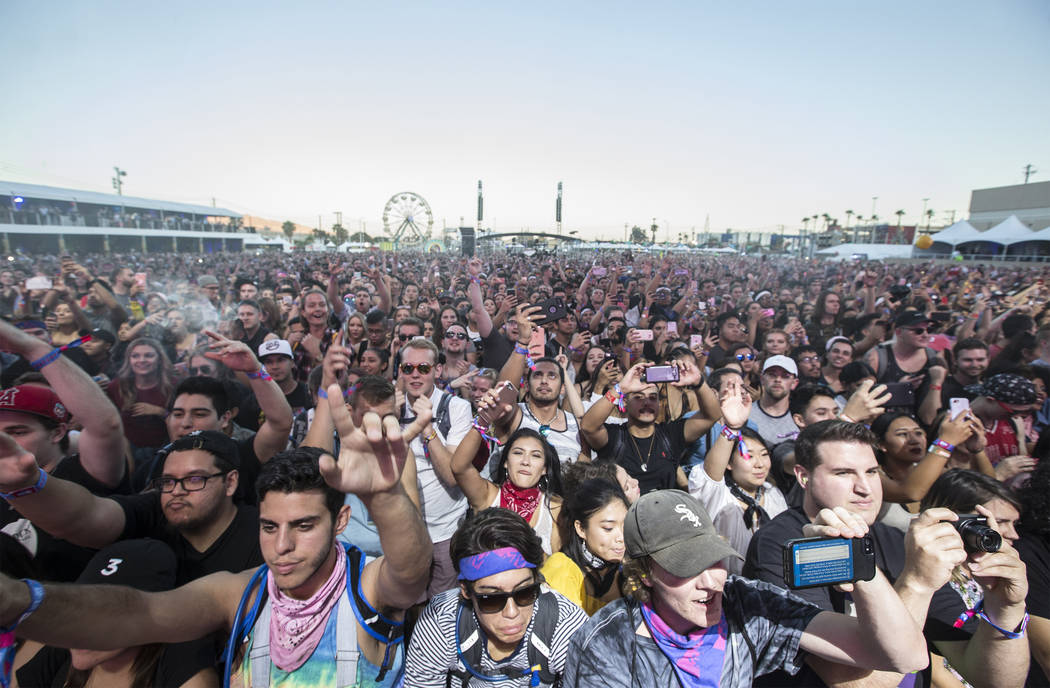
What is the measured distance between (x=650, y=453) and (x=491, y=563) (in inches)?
77.1

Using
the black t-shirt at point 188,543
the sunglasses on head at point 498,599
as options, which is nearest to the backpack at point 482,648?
the sunglasses on head at point 498,599

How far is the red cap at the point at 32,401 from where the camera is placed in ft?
7.74

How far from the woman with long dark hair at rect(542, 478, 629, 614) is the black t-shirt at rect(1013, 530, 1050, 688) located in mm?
1773

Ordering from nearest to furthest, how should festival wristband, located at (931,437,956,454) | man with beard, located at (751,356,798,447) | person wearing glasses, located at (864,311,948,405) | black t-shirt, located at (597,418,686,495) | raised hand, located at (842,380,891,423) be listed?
festival wristband, located at (931,437,956,454)
raised hand, located at (842,380,891,423)
black t-shirt, located at (597,418,686,495)
man with beard, located at (751,356,798,447)
person wearing glasses, located at (864,311,948,405)

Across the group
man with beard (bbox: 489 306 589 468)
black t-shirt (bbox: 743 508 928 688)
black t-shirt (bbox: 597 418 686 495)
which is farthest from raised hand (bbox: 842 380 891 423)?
man with beard (bbox: 489 306 589 468)

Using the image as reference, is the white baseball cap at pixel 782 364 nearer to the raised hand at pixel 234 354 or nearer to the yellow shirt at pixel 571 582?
the yellow shirt at pixel 571 582

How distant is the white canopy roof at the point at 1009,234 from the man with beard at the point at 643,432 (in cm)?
4723

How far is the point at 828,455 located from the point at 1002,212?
69893 mm

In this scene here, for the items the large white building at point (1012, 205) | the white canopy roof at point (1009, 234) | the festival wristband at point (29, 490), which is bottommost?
the festival wristband at point (29, 490)

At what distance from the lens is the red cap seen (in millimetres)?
2359

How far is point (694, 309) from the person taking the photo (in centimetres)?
938

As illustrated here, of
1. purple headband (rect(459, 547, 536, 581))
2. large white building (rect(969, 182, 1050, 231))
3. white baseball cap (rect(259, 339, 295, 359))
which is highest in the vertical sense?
large white building (rect(969, 182, 1050, 231))

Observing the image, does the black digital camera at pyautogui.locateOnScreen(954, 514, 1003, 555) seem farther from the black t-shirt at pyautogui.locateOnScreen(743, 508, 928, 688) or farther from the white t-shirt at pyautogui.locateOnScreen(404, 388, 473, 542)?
the white t-shirt at pyautogui.locateOnScreen(404, 388, 473, 542)

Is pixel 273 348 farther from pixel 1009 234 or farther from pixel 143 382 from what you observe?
pixel 1009 234
